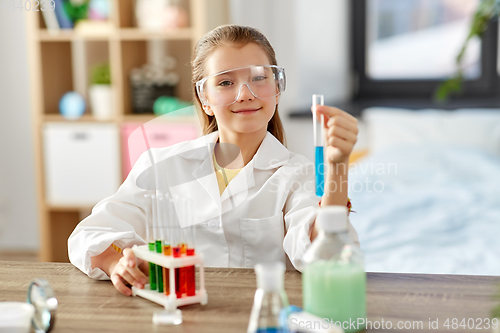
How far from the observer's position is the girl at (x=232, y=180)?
1070mm

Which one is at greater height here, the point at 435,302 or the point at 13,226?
the point at 435,302

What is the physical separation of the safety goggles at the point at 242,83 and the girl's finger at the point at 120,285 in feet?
1.24

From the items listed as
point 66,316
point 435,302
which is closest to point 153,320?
point 66,316

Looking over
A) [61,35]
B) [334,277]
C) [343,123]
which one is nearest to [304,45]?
[61,35]

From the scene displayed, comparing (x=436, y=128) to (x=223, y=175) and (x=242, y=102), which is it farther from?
(x=242, y=102)

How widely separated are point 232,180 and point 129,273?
1.20 ft

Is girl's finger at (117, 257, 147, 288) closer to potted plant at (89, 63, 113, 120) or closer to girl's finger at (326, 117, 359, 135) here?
girl's finger at (326, 117, 359, 135)

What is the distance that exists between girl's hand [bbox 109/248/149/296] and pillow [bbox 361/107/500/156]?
2.12 meters

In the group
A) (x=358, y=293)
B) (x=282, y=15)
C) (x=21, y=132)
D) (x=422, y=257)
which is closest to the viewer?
(x=358, y=293)

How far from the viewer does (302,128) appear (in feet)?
10.5

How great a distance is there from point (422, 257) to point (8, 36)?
2.82 m

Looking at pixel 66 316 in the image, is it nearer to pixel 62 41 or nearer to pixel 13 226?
pixel 62 41

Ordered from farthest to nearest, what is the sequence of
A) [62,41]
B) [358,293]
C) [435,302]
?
[62,41] → [435,302] → [358,293]

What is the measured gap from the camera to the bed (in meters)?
1.61
